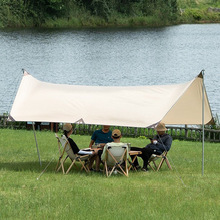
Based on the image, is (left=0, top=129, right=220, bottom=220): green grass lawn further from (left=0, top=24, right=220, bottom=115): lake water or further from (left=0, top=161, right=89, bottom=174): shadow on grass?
(left=0, top=24, right=220, bottom=115): lake water

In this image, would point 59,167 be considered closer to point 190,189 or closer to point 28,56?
point 190,189

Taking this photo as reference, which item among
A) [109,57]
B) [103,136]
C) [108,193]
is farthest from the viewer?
[109,57]

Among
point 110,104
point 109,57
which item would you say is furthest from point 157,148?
point 109,57

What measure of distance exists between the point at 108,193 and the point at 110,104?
377 cm

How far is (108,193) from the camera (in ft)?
42.8

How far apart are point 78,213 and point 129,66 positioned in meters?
49.9

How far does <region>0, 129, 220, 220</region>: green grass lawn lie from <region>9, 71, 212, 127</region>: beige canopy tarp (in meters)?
1.21

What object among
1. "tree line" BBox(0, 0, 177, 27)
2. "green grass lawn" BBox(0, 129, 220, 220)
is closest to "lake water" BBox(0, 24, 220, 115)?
"tree line" BBox(0, 0, 177, 27)

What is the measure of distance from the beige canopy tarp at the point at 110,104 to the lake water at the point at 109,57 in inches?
785

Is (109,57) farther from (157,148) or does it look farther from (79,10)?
(157,148)

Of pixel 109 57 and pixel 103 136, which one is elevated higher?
pixel 103 136

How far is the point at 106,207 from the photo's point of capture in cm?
1190

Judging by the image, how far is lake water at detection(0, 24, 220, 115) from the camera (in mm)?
52594

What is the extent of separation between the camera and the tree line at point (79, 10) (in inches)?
3514
